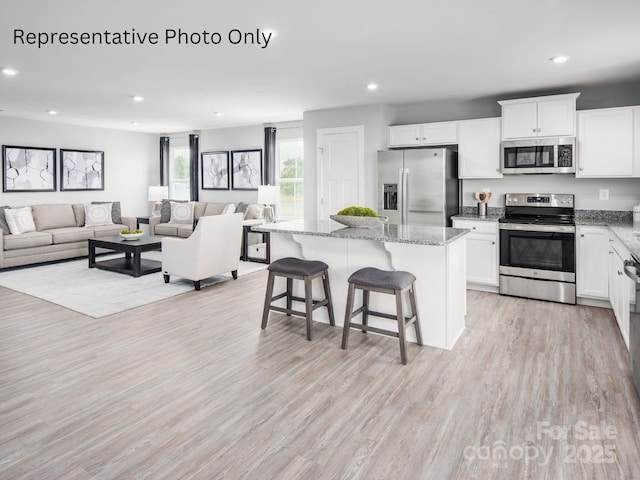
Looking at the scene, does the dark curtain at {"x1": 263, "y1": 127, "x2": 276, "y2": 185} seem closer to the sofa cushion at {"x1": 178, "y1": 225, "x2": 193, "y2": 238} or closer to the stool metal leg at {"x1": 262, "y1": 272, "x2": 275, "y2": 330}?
the sofa cushion at {"x1": 178, "y1": 225, "x2": 193, "y2": 238}

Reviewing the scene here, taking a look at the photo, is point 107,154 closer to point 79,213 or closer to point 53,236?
point 79,213

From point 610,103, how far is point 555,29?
2.33m

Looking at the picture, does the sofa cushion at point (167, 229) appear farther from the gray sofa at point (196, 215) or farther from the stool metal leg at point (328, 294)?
the stool metal leg at point (328, 294)

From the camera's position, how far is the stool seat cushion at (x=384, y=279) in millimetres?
2982

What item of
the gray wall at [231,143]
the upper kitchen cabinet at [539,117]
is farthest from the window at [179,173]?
the upper kitchen cabinet at [539,117]

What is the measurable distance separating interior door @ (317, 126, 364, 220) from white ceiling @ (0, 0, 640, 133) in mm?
491

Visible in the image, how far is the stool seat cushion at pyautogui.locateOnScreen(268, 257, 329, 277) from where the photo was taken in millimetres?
3424

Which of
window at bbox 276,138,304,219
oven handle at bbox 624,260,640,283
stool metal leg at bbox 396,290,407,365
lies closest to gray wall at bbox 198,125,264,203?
window at bbox 276,138,304,219

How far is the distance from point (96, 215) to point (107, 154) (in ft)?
5.47

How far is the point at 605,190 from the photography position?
4820 millimetres

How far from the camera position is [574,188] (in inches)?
196

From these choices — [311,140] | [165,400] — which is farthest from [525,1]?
[311,140]

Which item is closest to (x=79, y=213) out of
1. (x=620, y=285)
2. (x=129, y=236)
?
(x=129, y=236)

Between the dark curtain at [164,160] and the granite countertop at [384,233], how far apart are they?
6212 mm
